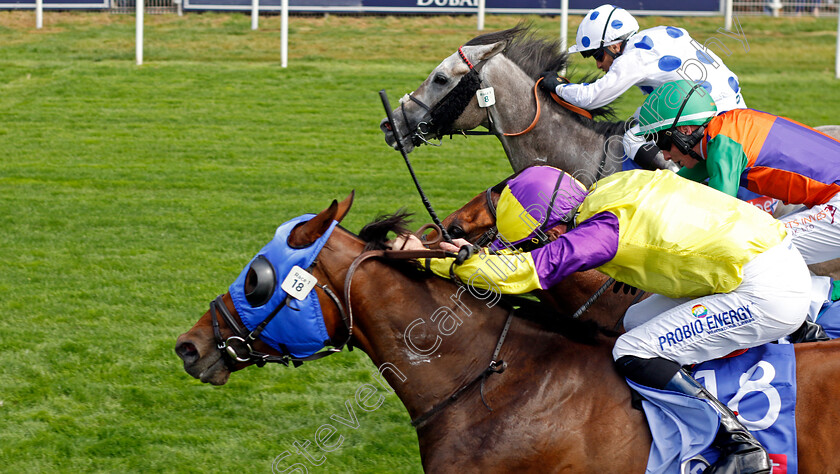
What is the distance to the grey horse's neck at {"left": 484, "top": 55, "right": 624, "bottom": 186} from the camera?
14.6 ft

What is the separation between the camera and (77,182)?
9.65m

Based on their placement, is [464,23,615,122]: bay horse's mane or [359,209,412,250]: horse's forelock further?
[464,23,615,122]: bay horse's mane

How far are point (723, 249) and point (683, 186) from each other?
24 cm

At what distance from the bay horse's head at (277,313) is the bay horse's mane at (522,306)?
0.41 ft

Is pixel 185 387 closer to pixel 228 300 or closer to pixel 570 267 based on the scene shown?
pixel 228 300

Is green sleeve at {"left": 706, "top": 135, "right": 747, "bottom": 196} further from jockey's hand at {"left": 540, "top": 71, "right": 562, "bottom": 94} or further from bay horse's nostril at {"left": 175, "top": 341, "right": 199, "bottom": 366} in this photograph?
bay horse's nostril at {"left": 175, "top": 341, "right": 199, "bottom": 366}

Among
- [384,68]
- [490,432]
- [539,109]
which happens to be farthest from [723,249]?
[384,68]

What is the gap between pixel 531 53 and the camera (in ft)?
15.3

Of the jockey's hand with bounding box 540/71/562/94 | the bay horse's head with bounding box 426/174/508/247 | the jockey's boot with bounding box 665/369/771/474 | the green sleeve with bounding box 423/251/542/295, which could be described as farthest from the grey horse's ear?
the jockey's boot with bounding box 665/369/771/474

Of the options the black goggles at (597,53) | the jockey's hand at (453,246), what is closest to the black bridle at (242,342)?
the jockey's hand at (453,246)

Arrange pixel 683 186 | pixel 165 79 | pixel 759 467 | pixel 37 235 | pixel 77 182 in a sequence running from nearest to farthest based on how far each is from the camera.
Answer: pixel 759 467, pixel 683 186, pixel 37 235, pixel 77 182, pixel 165 79

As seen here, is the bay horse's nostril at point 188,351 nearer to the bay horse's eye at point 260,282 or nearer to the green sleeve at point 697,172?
the bay horse's eye at point 260,282

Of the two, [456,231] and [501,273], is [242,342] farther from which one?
[456,231]

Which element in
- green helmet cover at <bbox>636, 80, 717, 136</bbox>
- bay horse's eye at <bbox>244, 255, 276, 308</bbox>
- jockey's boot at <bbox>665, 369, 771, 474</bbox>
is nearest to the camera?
jockey's boot at <bbox>665, 369, 771, 474</bbox>
